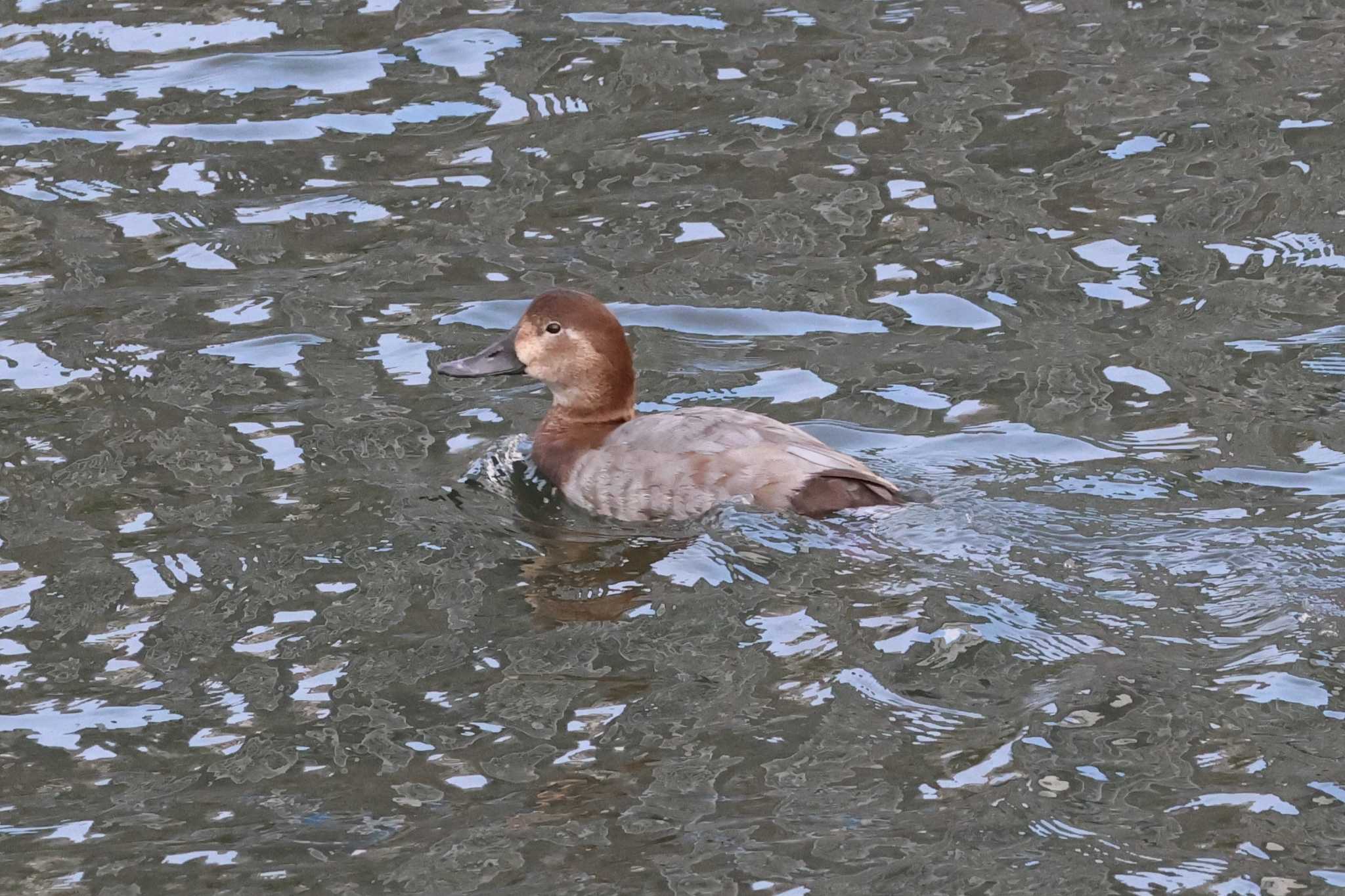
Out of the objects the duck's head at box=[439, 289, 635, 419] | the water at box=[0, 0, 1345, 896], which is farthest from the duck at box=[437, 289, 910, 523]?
the water at box=[0, 0, 1345, 896]

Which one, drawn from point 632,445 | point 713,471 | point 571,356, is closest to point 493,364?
point 571,356

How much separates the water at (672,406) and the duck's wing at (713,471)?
0.10 m

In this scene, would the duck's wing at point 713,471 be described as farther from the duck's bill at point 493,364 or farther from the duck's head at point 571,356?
the duck's bill at point 493,364

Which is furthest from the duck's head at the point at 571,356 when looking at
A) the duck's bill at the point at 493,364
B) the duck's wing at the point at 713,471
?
the duck's wing at the point at 713,471

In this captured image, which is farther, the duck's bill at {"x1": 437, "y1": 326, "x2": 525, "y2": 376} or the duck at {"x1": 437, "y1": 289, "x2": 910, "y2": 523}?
the duck's bill at {"x1": 437, "y1": 326, "x2": 525, "y2": 376}

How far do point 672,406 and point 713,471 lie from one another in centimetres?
118

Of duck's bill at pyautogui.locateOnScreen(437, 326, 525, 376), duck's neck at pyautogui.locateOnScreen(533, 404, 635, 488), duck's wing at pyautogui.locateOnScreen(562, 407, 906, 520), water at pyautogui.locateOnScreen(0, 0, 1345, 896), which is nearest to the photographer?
water at pyautogui.locateOnScreen(0, 0, 1345, 896)

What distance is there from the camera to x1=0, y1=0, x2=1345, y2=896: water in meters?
4.62

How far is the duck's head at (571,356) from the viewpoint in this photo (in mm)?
6828

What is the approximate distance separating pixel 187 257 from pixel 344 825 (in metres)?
4.62

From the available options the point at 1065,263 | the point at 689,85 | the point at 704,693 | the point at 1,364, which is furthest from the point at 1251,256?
the point at 1,364

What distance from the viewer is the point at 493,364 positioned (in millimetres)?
7008

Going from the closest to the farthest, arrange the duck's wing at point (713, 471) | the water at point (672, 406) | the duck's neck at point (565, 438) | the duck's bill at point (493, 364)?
1. the water at point (672, 406)
2. the duck's wing at point (713, 471)
3. the duck's neck at point (565, 438)
4. the duck's bill at point (493, 364)

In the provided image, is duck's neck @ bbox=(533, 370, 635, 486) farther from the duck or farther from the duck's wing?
the duck's wing
